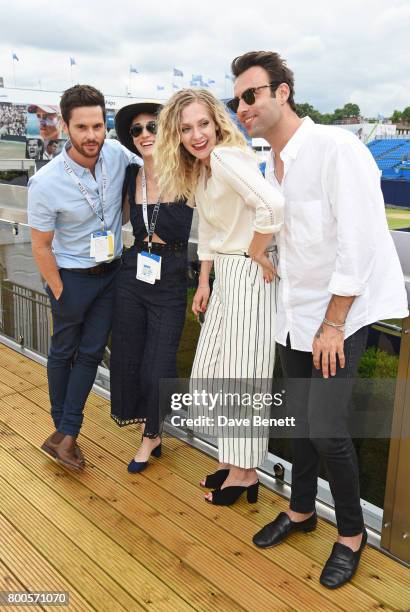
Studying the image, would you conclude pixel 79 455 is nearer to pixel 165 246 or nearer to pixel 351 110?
pixel 165 246

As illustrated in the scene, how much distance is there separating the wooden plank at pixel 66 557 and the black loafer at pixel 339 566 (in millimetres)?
599

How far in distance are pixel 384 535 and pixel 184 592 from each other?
0.70 meters

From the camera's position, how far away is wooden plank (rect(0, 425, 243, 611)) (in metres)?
1.84

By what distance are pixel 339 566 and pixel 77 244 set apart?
1.55 m

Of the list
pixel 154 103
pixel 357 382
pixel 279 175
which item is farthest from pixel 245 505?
pixel 154 103

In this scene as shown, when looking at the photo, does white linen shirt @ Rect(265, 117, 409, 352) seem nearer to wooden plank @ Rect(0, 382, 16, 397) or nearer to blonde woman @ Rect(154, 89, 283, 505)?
blonde woman @ Rect(154, 89, 283, 505)

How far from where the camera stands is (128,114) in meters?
2.28

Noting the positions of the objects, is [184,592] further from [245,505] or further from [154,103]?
[154,103]

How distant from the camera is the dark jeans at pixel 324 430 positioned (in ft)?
5.70

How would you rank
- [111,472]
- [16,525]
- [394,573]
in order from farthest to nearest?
[111,472] → [16,525] → [394,573]

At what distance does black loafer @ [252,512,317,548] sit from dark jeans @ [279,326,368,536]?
0.08m

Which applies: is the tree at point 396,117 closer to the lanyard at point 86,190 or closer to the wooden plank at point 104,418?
the wooden plank at point 104,418

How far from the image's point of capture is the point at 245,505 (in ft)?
7.54

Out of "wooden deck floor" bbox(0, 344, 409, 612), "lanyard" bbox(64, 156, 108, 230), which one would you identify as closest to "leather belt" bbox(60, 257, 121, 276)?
"lanyard" bbox(64, 156, 108, 230)
